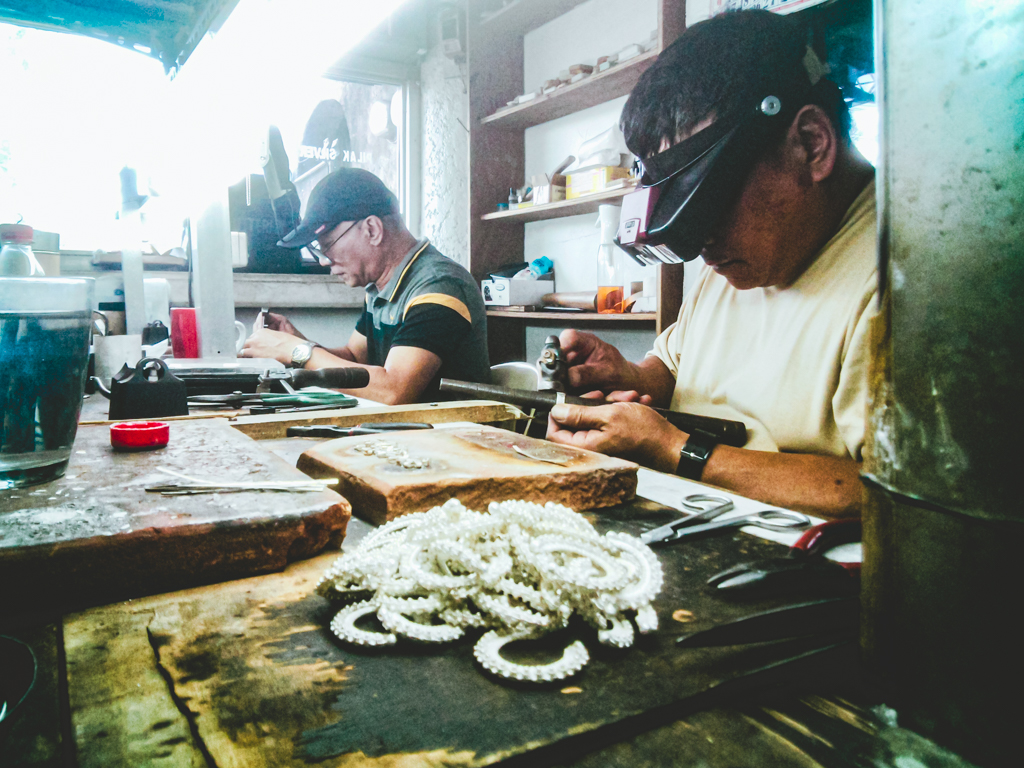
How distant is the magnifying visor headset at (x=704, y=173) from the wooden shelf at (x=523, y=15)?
2609mm

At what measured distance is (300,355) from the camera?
8.16ft

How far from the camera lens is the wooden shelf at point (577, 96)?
2810mm

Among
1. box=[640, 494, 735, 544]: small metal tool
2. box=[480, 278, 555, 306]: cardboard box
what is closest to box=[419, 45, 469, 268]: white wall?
box=[480, 278, 555, 306]: cardboard box

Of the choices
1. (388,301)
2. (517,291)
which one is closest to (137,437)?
(388,301)

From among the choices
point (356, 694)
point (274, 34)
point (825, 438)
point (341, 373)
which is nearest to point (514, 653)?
point (356, 694)

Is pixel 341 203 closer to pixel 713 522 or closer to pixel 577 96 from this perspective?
pixel 577 96

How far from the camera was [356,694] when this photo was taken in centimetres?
42

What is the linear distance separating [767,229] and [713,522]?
83 cm

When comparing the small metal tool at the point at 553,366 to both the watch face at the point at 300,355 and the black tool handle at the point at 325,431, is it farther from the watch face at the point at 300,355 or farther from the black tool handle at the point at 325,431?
the watch face at the point at 300,355

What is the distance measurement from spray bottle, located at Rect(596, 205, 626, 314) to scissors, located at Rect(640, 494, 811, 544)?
2114mm

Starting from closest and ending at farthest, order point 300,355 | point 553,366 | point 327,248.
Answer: point 553,366, point 300,355, point 327,248

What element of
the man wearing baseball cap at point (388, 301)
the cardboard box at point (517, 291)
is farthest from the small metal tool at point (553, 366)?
the cardboard box at point (517, 291)

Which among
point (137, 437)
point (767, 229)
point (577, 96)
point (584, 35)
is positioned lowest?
point (137, 437)

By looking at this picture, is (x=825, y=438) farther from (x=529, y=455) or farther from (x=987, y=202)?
(x=987, y=202)
